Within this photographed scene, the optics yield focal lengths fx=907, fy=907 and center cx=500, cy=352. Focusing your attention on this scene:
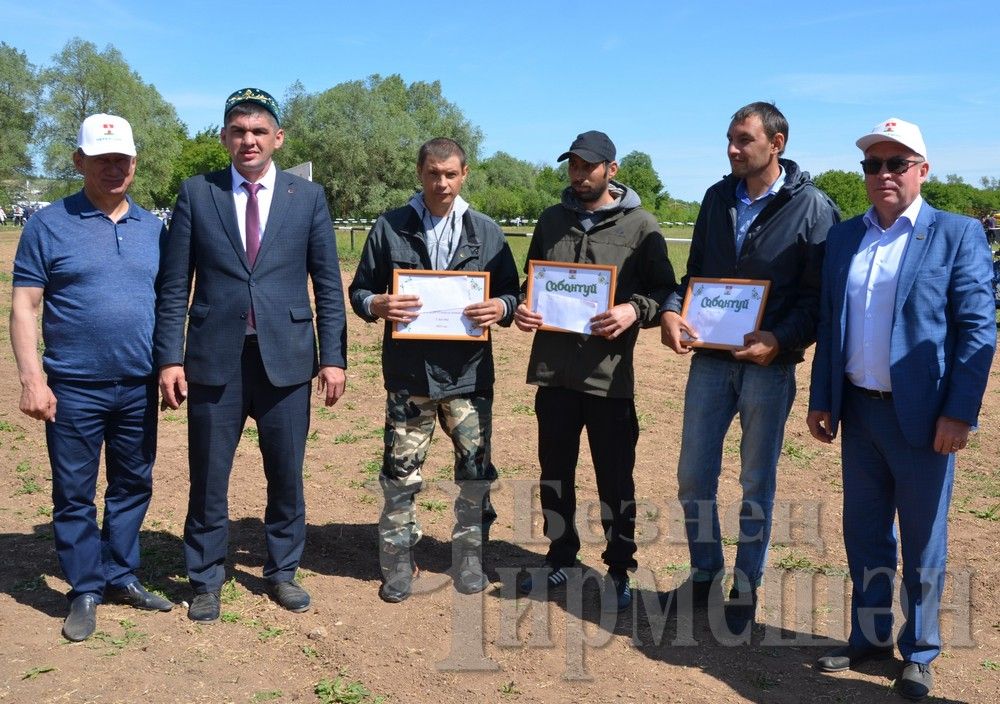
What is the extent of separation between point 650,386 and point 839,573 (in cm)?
485

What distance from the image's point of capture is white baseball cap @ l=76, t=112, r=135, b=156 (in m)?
4.18

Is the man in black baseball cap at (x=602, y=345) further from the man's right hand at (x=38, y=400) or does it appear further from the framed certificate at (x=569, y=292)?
the man's right hand at (x=38, y=400)

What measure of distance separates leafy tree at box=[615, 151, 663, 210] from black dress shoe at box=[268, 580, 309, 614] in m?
31.3

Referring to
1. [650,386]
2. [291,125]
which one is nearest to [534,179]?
[291,125]

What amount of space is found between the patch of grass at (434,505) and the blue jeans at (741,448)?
81.0 inches

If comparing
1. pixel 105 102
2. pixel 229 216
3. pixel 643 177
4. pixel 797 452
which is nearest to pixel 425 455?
pixel 229 216

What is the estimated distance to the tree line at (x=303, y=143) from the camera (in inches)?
1764

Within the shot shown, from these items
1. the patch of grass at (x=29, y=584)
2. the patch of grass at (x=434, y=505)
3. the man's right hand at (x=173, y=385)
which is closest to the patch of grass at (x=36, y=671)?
the patch of grass at (x=29, y=584)

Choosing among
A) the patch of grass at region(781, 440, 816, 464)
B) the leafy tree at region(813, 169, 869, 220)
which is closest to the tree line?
the leafy tree at region(813, 169, 869, 220)

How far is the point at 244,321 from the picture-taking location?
438 centimetres

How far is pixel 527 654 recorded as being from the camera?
425 cm

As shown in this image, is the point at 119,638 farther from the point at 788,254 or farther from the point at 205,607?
the point at 788,254

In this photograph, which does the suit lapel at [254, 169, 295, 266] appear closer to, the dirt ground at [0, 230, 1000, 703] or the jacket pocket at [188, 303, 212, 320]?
the jacket pocket at [188, 303, 212, 320]

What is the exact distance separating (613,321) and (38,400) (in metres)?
2.72
